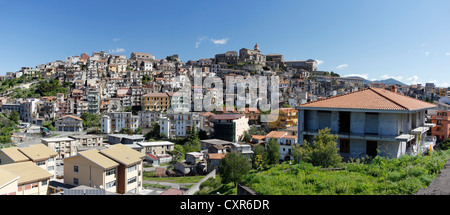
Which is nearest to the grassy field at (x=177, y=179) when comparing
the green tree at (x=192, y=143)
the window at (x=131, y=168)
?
the window at (x=131, y=168)

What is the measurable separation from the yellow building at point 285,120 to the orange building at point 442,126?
13.1 m

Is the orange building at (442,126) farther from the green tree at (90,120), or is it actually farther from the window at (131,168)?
the green tree at (90,120)

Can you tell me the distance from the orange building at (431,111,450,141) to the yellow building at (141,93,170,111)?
33503mm

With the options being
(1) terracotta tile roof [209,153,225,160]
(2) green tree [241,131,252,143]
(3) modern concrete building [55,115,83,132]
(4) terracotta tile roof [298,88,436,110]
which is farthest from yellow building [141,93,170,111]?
(4) terracotta tile roof [298,88,436,110]

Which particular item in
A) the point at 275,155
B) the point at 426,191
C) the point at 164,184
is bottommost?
the point at 164,184

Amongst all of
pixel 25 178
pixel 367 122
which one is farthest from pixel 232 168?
pixel 25 178

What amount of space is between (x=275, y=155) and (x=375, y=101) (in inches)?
499

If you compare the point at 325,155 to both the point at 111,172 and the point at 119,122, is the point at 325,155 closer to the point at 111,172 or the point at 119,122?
the point at 111,172

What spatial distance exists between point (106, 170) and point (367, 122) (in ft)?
37.9

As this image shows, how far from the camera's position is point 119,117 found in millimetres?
36906
